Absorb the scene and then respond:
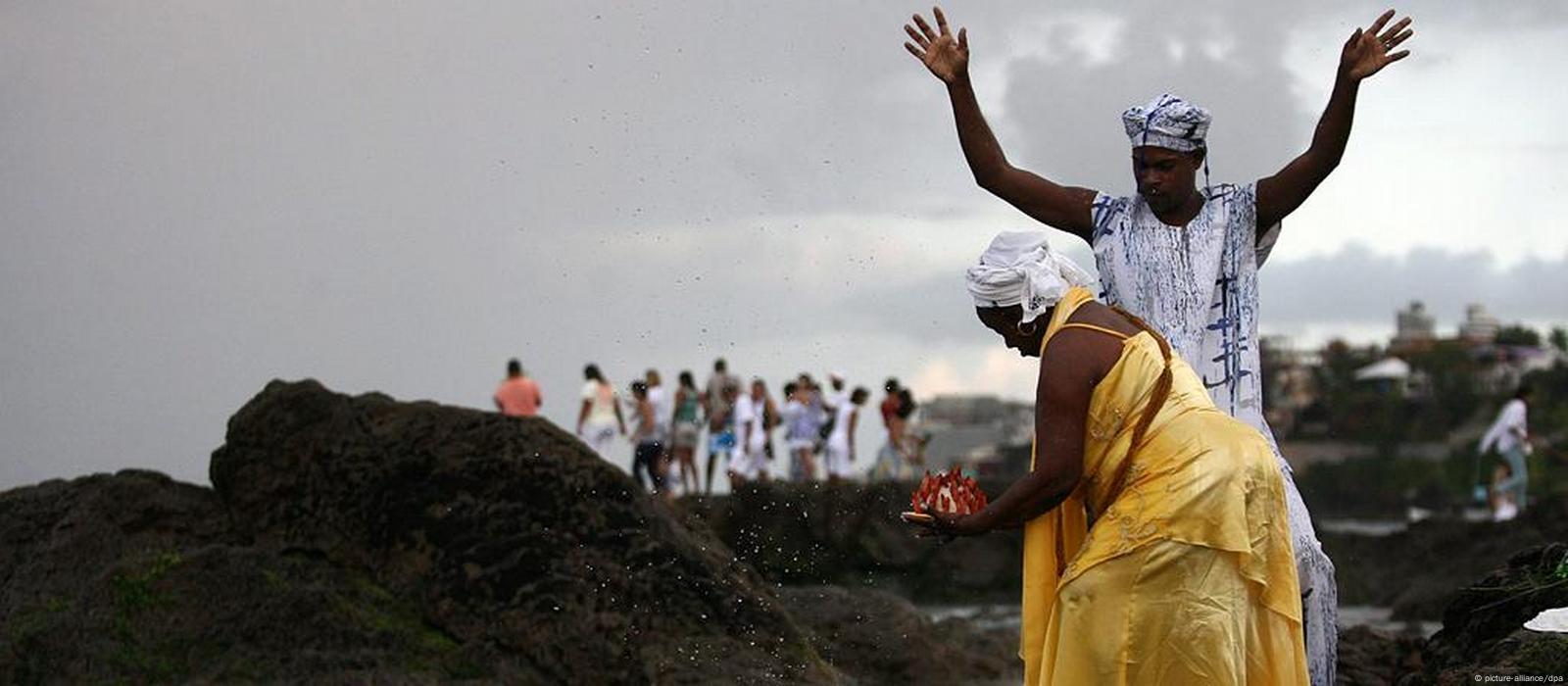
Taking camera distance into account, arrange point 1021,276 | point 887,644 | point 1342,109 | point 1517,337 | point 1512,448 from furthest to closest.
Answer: point 1517,337, point 1512,448, point 887,644, point 1342,109, point 1021,276

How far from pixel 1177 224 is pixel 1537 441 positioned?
3483 centimetres

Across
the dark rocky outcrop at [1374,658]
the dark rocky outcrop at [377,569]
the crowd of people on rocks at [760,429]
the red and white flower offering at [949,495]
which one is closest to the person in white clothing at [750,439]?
the crowd of people on rocks at [760,429]

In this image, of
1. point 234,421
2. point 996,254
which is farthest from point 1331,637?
point 234,421

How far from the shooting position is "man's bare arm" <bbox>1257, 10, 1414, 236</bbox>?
6652mm

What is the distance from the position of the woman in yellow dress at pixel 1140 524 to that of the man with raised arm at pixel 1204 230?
3.00 ft

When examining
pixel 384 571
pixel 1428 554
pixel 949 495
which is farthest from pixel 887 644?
pixel 1428 554

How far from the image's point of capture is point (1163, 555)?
551cm

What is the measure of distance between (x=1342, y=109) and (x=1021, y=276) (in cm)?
143

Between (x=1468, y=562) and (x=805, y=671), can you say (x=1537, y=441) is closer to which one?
(x=1468, y=562)

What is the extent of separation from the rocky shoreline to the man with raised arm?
300 centimetres

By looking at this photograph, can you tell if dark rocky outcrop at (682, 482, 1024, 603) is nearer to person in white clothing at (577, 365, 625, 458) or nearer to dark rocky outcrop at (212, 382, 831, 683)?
person in white clothing at (577, 365, 625, 458)

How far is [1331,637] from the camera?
680 cm

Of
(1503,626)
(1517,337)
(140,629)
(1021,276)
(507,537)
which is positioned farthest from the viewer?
(1517,337)

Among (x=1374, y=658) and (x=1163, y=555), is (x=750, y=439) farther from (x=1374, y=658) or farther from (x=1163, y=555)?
(x=1163, y=555)
